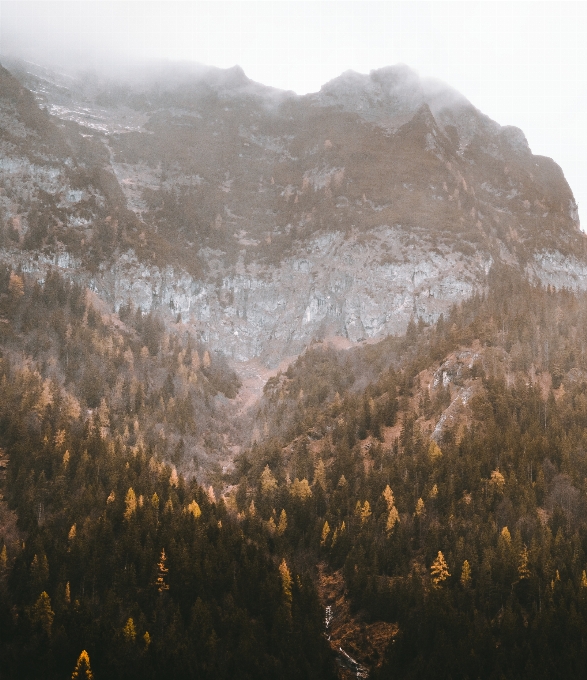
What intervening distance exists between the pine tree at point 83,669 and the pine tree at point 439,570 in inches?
1881

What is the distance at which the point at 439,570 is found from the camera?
101 meters

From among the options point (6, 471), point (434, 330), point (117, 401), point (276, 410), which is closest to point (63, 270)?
point (117, 401)

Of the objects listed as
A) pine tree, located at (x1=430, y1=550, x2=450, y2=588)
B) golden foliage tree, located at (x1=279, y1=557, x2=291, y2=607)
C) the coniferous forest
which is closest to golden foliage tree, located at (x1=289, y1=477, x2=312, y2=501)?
the coniferous forest

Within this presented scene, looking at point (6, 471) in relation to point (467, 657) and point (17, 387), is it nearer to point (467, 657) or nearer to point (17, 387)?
point (17, 387)

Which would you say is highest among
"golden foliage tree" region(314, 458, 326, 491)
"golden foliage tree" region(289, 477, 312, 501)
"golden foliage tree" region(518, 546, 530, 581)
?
"golden foliage tree" region(518, 546, 530, 581)

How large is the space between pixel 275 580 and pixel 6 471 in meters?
50.1

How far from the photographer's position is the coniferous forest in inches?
3482

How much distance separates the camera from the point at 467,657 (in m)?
85.6

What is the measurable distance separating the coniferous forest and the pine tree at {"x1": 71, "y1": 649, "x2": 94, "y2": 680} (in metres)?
0.28

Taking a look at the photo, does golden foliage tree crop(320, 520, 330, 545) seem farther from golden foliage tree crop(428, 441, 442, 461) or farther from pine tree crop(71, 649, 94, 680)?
pine tree crop(71, 649, 94, 680)

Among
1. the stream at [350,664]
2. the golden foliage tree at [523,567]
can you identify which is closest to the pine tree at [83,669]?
the stream at [350,664]

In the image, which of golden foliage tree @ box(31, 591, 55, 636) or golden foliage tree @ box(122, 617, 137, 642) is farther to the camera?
golden foliage tree @ box(31, 591, 55, 636)

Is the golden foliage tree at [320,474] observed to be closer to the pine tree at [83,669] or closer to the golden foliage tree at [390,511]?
the golden foliage tree at [390,511]

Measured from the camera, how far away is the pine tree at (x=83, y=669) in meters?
83.7
